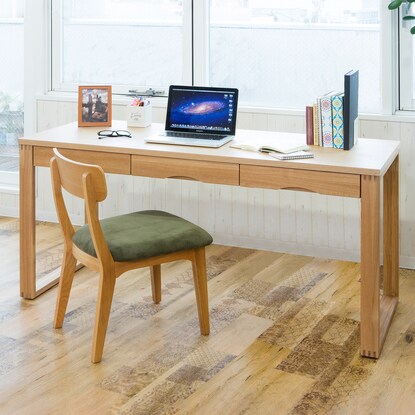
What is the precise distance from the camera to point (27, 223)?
358 centimetres

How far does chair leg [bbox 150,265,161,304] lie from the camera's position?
3.53 m

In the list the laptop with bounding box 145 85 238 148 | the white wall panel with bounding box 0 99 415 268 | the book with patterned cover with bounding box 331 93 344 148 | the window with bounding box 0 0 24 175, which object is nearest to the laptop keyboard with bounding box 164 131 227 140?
the laptop with bounding box 145 85 238 148

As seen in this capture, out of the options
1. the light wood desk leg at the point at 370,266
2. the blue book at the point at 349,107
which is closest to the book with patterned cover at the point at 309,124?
the blue book at the point at 349,107

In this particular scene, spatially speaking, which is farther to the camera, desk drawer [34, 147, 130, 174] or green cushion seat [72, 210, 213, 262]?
desk drawer [34, 147, 130, 174]

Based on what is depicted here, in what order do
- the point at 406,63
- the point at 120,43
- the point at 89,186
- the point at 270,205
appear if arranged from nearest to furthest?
the point at 89,186, the point at 406,63, the point at 270,205, the point at 120,43

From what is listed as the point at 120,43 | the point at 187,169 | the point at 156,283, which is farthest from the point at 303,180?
the point at 120,43

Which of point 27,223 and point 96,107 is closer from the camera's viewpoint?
point 27,223

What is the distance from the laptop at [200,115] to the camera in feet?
11.4

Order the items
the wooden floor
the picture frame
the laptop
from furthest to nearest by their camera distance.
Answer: the picture frame
the laptop
the wooden floor

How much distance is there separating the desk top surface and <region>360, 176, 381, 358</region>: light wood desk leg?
0.24 feet

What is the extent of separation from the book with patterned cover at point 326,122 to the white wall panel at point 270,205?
0.77 metres

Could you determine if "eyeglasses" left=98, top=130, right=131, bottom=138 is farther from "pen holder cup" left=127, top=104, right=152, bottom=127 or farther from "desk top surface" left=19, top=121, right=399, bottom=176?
"pen holder cup" left=127, top=104, right=152, bottom=127

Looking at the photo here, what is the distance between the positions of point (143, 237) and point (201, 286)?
0.33m

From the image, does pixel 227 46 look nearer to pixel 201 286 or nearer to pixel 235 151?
pixel 235 151
